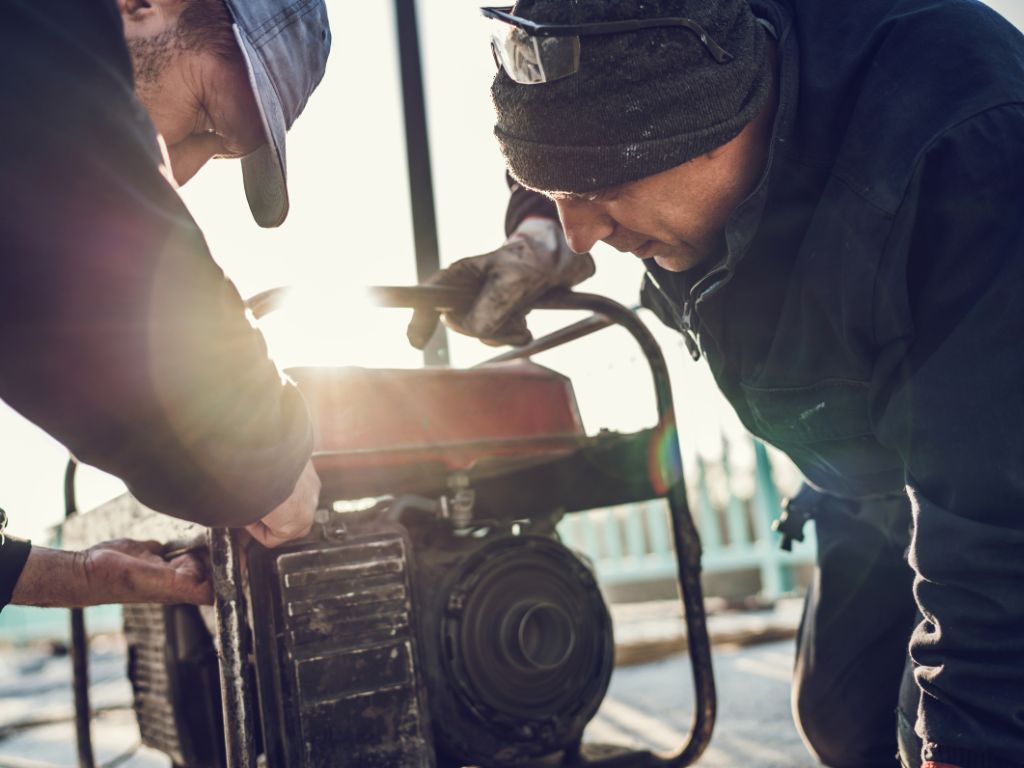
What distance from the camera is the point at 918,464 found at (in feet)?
3.20

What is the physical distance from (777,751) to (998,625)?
1383 mm

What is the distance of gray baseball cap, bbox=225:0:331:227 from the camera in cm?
116

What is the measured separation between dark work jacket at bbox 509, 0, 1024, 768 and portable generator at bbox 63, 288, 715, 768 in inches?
20.0

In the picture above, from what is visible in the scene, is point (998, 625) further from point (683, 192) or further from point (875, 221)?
point (683, 192)

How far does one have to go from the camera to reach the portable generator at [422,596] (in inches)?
47.5

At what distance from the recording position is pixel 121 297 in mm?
824

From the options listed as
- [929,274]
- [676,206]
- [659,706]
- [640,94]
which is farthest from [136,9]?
[659,706]

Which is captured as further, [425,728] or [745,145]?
[425,728]

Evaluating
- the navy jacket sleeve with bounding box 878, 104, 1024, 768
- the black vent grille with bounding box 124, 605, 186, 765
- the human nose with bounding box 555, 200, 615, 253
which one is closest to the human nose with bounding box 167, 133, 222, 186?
the human nose with bounding box 555, 200, 615, 253

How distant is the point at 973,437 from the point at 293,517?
0.83m

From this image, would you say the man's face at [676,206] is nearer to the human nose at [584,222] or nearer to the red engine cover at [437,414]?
the human nose at [584,222]

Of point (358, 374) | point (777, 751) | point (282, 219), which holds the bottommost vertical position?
point (777, 751)

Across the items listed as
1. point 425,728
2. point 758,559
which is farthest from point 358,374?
point 758,559

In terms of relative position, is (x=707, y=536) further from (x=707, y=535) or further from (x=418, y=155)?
(x=418, y=155)
